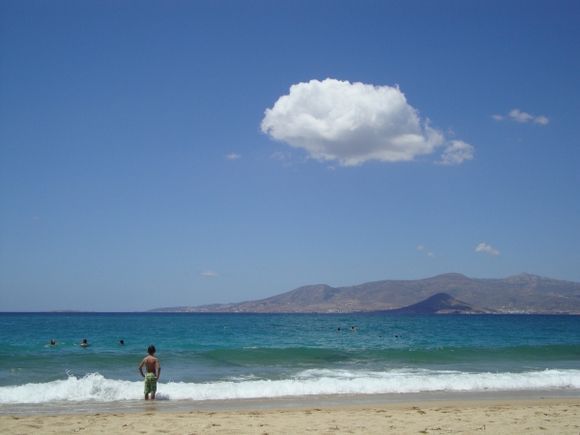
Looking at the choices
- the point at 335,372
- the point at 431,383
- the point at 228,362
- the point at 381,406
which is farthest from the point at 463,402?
the point at 228,362

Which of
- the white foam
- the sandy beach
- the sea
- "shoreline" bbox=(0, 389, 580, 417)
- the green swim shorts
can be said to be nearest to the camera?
the sandy beach

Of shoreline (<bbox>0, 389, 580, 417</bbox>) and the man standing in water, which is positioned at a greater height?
the man standing in water

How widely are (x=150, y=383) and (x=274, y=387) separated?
400 cm

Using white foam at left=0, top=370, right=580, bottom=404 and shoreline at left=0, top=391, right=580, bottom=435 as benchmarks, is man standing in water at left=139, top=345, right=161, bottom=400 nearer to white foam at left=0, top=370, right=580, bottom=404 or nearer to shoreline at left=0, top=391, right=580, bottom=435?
shoreline at left=0, top=391, right=580, bottom=435

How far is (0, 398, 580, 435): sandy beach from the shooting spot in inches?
399

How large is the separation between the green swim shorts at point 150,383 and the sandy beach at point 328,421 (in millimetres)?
1450

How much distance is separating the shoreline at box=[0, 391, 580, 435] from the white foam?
62.6 inches

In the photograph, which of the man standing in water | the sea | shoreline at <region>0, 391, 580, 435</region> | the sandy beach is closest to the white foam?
the sea

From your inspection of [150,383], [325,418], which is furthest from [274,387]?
[325,418]

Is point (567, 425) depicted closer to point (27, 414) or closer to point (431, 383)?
point (431, 383)

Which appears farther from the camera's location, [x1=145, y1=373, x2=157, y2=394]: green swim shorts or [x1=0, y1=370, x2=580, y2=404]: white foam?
[x1=0, y1=370, x2=580, y2=404]: white foam

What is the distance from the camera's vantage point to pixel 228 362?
25.8 m

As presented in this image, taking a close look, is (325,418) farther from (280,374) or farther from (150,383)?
(280,374)

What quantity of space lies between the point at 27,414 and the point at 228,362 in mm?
13871
